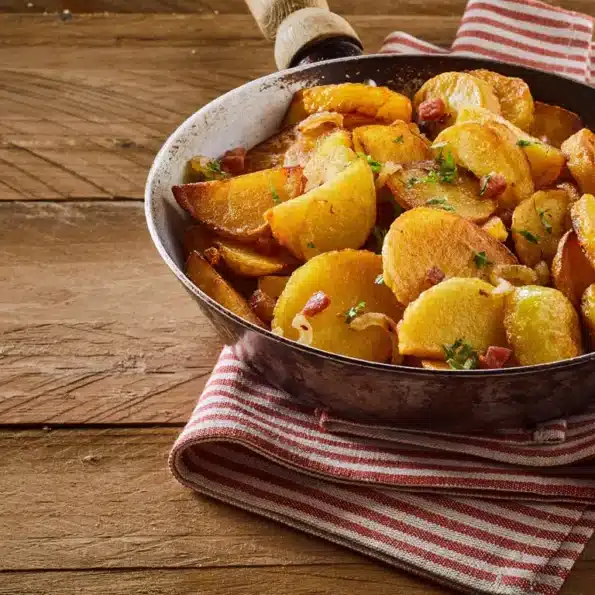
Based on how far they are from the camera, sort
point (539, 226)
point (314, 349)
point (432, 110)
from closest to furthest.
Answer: point (314, 349) < point (539, 226) < point (432, 110)

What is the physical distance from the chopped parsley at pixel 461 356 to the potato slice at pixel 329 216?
0.25 meters

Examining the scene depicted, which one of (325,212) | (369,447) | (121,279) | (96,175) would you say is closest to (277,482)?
(369,447)

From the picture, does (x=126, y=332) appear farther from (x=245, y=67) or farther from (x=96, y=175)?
(x=245, y=67)

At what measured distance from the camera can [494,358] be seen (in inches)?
48.9

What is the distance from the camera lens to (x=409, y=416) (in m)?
1.31

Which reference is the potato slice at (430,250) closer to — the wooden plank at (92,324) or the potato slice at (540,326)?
the potato slice at (540,326)

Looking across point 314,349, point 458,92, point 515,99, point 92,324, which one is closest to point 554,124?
point 515,99

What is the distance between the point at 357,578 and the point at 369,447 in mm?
199

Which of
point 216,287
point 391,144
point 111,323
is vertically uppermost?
point 391,144

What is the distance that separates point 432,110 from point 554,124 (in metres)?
0.25

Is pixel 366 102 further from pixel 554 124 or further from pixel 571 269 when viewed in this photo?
pixel 571 269

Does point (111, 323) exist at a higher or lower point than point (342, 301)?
lower

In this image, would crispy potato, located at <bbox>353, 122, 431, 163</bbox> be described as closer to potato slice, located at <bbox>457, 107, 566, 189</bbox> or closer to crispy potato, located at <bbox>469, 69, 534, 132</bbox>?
potato slice, located at <bbox>457, 107, 566, 189</bbox>

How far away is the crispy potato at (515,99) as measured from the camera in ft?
5.48
